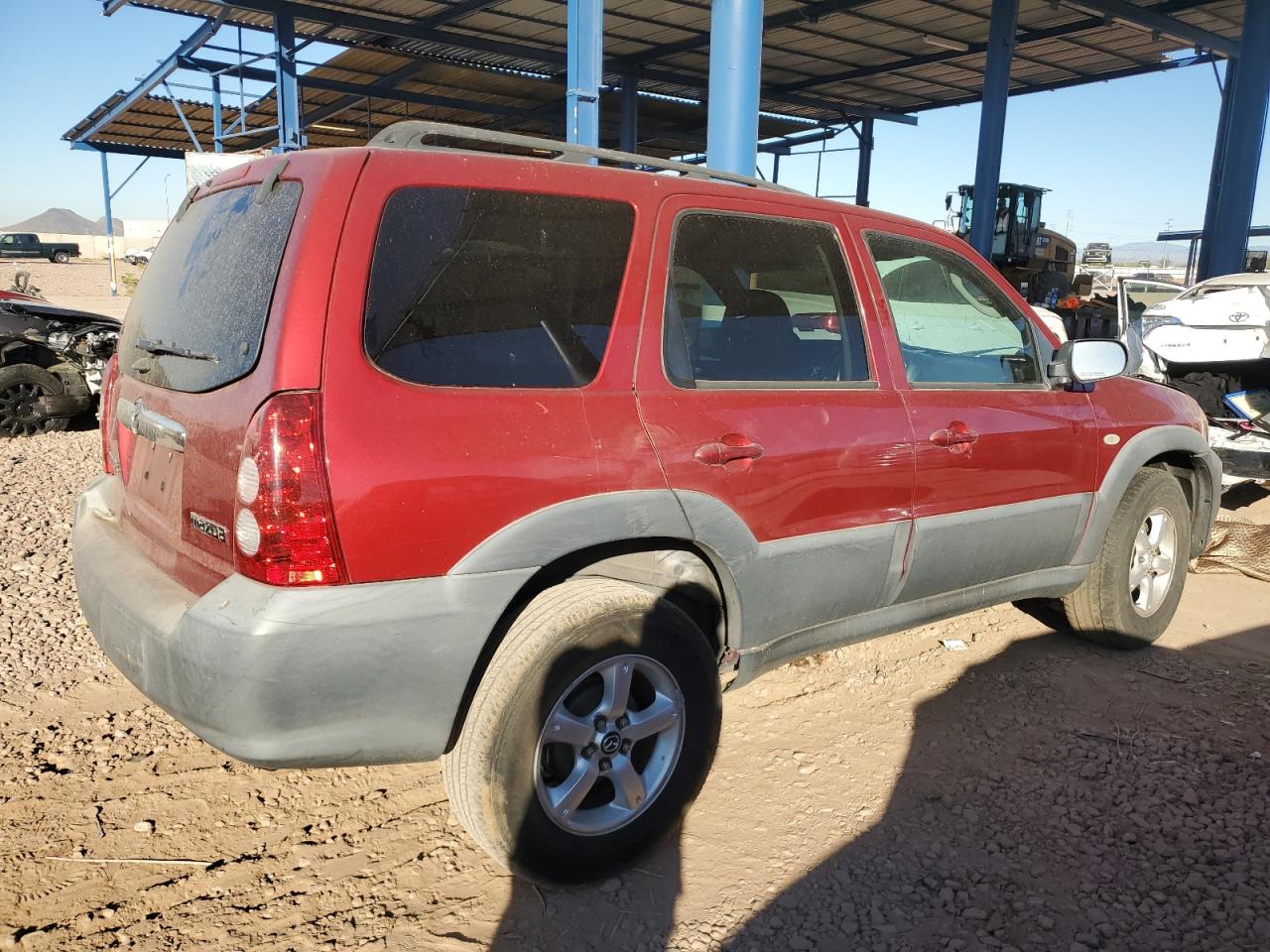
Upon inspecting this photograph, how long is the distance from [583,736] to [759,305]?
140 centimetres

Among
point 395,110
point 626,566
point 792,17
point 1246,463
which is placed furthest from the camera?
point 395,110

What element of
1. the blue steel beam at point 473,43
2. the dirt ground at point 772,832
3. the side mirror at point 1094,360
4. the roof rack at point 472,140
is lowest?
the dirt ground at point 772,832

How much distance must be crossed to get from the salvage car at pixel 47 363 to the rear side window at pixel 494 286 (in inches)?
265

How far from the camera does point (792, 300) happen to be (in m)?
3.00

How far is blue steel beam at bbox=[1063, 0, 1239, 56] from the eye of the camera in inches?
501

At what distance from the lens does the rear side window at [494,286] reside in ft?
7.09

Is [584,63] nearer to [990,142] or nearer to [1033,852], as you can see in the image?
[1033,852]

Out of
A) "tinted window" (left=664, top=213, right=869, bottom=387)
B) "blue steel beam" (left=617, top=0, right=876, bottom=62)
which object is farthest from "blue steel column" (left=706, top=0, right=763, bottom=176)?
"blue steel beam" (left=617, top=0, right=876, bottom=62)

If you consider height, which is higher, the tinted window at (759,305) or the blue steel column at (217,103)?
the blue steel column at (217,103)

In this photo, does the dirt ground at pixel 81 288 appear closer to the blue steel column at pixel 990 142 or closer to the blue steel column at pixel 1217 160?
the blue steel column at pixel 990 142

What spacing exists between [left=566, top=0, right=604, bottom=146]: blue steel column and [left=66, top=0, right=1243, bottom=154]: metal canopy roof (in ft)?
20.5

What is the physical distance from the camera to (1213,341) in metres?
7.08

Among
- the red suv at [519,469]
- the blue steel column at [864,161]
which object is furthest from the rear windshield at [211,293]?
the blue steel column at [864,161]

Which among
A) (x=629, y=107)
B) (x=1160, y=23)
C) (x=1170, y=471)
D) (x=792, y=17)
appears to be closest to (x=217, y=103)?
(x=629, y=107)
